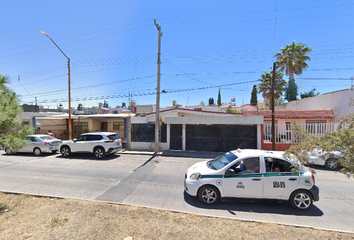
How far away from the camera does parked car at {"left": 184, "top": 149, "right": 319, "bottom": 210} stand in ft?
16.0

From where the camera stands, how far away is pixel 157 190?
6.29 metres

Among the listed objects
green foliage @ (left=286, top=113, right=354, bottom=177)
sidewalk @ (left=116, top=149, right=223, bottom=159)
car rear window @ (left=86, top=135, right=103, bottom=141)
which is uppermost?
green foliage @ (left=286, top=113, right=354, bottom=177)

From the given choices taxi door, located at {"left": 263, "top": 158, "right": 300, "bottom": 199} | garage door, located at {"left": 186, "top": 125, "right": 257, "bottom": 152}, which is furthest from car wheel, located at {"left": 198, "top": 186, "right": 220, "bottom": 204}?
garage door, located at {"left": 186, "top": 125, "right": 257, "bottom": 152}

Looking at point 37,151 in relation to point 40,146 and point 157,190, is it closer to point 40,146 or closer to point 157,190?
point 40,146

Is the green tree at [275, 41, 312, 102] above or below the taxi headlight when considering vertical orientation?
above

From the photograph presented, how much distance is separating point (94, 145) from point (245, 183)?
33.8 feet

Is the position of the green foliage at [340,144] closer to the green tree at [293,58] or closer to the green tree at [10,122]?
the green tree at [10,122]

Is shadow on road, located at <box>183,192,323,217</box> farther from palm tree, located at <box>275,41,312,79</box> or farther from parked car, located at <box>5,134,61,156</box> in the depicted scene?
palm tree, located at <box>275,41,312,79</box>

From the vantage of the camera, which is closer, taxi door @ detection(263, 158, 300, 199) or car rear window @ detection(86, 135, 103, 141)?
taxi door @ detection(263, 158, 300, 199)

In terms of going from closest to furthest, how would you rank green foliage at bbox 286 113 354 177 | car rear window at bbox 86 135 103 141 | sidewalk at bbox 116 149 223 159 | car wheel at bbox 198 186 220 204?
green foliage at bbox 286 113 354 177 < car wheel at bbox 198 186 220 204 < car rear window at bbox 86 135 103 141 < sidewalk at bbox 116 149 223 159

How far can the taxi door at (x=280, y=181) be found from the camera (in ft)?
16.0

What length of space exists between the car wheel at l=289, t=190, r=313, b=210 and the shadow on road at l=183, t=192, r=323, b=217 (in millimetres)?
131

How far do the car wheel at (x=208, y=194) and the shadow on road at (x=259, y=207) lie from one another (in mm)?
133

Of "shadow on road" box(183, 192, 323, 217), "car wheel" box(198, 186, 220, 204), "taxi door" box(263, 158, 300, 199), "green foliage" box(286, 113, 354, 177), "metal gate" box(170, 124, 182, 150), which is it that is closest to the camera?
"green foliage" box(286, 113, 354, 177)
